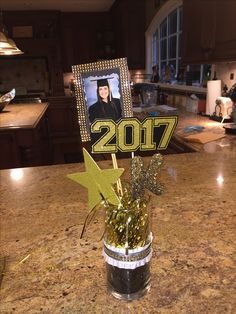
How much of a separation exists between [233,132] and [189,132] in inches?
11.5

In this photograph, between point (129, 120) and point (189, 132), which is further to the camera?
point (189, 132)

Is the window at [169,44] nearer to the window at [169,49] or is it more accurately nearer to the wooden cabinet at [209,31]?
the window at [169,49]

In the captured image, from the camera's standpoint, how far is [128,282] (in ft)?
1.92

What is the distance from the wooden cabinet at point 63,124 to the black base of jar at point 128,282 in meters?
4.60

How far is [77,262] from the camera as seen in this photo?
70 centimetres

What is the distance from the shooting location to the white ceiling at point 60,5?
4832mm

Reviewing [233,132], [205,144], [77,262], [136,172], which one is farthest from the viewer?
[233,132]

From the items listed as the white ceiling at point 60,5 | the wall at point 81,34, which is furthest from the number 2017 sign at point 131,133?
the wall at point 81,34

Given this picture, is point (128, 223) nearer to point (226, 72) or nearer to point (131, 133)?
point (131, 133)

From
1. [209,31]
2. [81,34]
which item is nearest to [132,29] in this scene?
[81,34]

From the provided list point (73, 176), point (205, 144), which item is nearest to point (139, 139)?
point (73, 176)

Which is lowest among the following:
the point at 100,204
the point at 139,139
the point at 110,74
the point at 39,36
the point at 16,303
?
the point at 16,303

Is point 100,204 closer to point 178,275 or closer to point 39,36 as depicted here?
point 178,275

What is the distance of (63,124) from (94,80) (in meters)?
5.00
